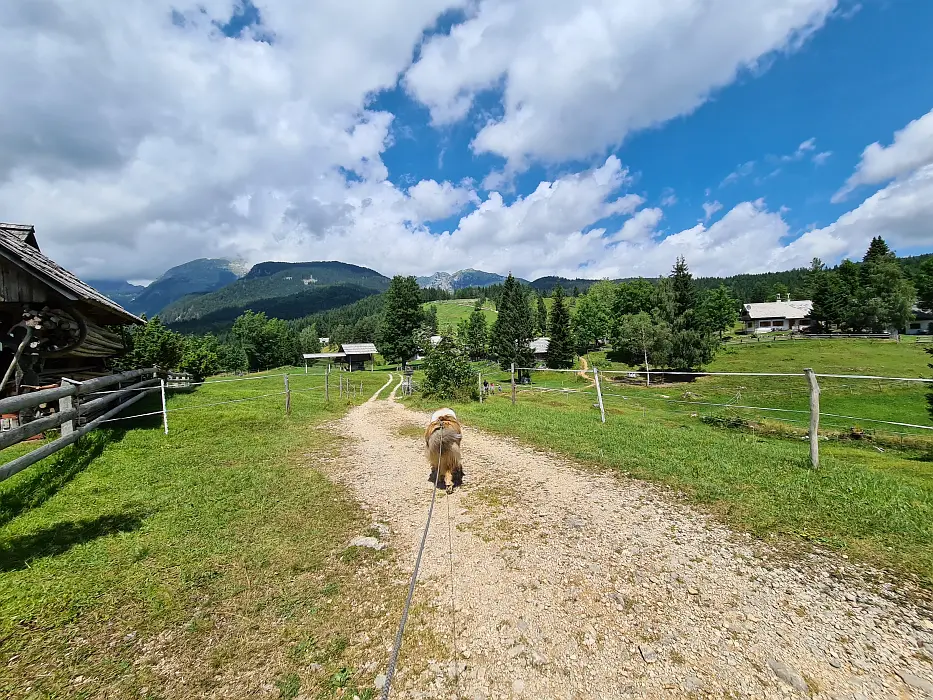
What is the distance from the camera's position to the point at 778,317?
81.3 meters

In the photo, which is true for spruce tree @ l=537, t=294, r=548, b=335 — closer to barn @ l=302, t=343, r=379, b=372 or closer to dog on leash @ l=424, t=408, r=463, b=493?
barn @ l=302, t=343, r=379, b=372

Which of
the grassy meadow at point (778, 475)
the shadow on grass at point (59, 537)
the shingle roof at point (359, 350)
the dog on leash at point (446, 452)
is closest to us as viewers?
the shadow on grass at point (59, 537)

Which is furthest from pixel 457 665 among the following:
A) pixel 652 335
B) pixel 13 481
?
pixel 652 335

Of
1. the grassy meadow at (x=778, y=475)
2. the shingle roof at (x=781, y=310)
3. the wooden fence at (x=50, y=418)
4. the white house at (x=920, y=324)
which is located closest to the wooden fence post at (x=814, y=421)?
the grassy meadow at (x=778, y=475)

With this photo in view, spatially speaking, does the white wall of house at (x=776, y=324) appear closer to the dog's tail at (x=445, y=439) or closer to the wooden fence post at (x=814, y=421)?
the wooden fence post at (x=814, y=421)

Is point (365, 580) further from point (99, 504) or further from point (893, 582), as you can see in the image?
point (893, 582)

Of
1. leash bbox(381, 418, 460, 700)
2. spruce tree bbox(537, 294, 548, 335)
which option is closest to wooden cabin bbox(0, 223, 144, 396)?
leash bbox(381, 418, 460, 700)

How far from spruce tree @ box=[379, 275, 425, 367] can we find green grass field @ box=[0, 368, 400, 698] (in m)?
47.0

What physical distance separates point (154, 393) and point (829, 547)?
74.2ft

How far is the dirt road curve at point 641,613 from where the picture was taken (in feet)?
9.63

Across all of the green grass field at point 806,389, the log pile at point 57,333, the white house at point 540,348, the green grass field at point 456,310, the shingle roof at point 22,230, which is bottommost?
the green grass field at point 806,389

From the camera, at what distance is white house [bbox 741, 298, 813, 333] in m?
79.6

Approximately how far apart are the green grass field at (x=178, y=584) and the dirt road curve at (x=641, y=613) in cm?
77

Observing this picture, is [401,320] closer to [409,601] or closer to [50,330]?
[50,330]
